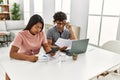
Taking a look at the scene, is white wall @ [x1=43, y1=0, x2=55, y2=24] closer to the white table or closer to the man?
the man

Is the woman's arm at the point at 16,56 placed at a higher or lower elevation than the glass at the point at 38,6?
lower

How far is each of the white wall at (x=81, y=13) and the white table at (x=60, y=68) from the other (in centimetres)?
198

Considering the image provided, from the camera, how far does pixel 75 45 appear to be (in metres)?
1.59

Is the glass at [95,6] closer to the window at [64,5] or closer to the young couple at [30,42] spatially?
the window at [64,5]

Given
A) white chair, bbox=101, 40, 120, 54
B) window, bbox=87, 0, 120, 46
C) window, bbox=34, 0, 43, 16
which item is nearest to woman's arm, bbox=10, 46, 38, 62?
white chair, bbox=101, 40, 120, 54

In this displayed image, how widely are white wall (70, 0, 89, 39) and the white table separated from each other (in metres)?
1.98

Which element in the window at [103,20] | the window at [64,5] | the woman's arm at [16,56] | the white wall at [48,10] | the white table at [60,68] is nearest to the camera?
Result: the white table at [60,68]

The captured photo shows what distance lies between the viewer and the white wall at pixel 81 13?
3.47 metres

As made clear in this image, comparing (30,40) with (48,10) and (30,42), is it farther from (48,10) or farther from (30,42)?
(48,10)

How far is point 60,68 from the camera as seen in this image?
4.30ft

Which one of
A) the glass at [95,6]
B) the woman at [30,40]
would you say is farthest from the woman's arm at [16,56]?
the glass at [95,6]

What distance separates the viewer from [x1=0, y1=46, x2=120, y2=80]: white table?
1144mm

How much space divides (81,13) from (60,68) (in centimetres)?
251

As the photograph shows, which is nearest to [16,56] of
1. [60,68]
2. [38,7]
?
[60,68]
